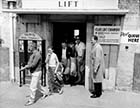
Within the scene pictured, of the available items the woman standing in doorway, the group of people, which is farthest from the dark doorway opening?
the woman standing in doorway

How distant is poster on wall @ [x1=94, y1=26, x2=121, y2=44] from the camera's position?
6301 mm

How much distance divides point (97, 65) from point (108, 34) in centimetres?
125

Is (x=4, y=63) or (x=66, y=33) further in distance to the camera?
(x=66, y=33)

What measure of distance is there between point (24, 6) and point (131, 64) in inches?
162

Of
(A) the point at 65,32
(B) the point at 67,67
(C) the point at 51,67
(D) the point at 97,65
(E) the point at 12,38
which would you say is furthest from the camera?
(A) the point at 65,32

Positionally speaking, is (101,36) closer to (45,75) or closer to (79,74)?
(79,74)

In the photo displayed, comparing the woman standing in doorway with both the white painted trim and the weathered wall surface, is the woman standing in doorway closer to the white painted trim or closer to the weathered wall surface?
the white painted trim

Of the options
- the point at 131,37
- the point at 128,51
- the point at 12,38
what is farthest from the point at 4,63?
the point at 131,37

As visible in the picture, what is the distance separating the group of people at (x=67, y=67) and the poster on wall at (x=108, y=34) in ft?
1.76

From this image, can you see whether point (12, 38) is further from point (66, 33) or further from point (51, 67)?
point (66, 33)

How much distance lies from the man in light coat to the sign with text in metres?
1.05

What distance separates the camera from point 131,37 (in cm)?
624

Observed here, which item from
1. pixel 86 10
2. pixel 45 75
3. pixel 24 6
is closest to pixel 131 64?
pixel 86 10

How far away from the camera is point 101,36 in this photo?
6.40m
